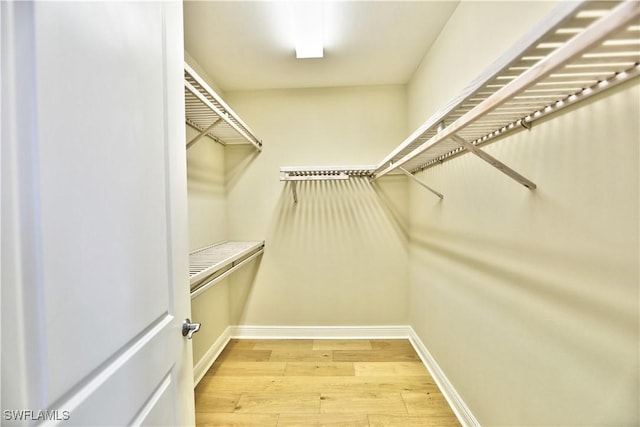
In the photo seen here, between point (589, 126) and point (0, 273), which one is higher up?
point (589, 126)

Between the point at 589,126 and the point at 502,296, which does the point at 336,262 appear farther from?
the point at 589,126

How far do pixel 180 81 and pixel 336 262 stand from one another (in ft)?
6.08

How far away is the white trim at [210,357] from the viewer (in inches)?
70.3

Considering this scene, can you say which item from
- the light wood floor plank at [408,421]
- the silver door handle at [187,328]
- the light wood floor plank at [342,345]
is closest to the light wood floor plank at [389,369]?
the light wood floor plank at [342,345]

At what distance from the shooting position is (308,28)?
152 centimetres

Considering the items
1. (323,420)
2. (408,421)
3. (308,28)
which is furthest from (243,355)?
A: (308,28)

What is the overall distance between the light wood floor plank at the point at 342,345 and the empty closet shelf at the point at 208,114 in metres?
1.83

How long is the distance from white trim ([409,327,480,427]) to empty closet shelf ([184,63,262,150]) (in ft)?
6.84

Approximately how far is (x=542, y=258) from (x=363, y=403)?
1313mm

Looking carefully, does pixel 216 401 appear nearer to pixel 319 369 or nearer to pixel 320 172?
pixel 319 369

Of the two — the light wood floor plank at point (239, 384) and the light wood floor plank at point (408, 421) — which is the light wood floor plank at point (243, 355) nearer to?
the light wood floor plank at point (239, 384)

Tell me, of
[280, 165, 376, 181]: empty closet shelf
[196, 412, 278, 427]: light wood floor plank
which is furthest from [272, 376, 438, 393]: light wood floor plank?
[280, 165, 376, 181]: empty closet shelf

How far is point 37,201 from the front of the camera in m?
0.39

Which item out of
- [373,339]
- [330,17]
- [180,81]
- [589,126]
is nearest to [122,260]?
[180,81]
